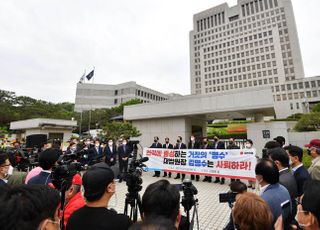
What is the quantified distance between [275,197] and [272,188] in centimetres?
11

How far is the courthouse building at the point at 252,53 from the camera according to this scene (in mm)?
53000

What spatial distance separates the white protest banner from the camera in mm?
6176

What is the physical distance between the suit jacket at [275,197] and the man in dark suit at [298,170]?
3.10 ft

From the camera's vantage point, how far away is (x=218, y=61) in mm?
68312

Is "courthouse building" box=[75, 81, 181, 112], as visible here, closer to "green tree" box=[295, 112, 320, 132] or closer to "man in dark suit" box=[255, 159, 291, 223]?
"green tree" box=[295, 112, 320, 132]

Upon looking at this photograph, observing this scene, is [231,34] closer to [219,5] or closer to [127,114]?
[219,5]

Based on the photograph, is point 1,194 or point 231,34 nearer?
point 1,194

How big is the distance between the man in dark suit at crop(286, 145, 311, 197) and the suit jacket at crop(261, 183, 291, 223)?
0.95 metres

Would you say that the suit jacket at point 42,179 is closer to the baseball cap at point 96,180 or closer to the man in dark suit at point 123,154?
the baseball cap at point 96,180

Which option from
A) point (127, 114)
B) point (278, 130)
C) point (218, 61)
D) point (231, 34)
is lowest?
point (278, 130)

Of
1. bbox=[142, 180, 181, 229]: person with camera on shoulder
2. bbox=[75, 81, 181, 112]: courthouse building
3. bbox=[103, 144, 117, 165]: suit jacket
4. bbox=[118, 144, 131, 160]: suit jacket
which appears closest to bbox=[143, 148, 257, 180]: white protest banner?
bbox=[118, 144, 131, 160]: suit jacket

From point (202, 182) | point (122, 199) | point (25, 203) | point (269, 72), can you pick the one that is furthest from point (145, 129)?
point (269, 72)

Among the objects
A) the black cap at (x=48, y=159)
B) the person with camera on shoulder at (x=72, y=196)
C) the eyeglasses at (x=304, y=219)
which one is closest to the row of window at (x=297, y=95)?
the eyeglasses at (x=304, y=219)

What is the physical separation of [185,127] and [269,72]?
59.9 meters
